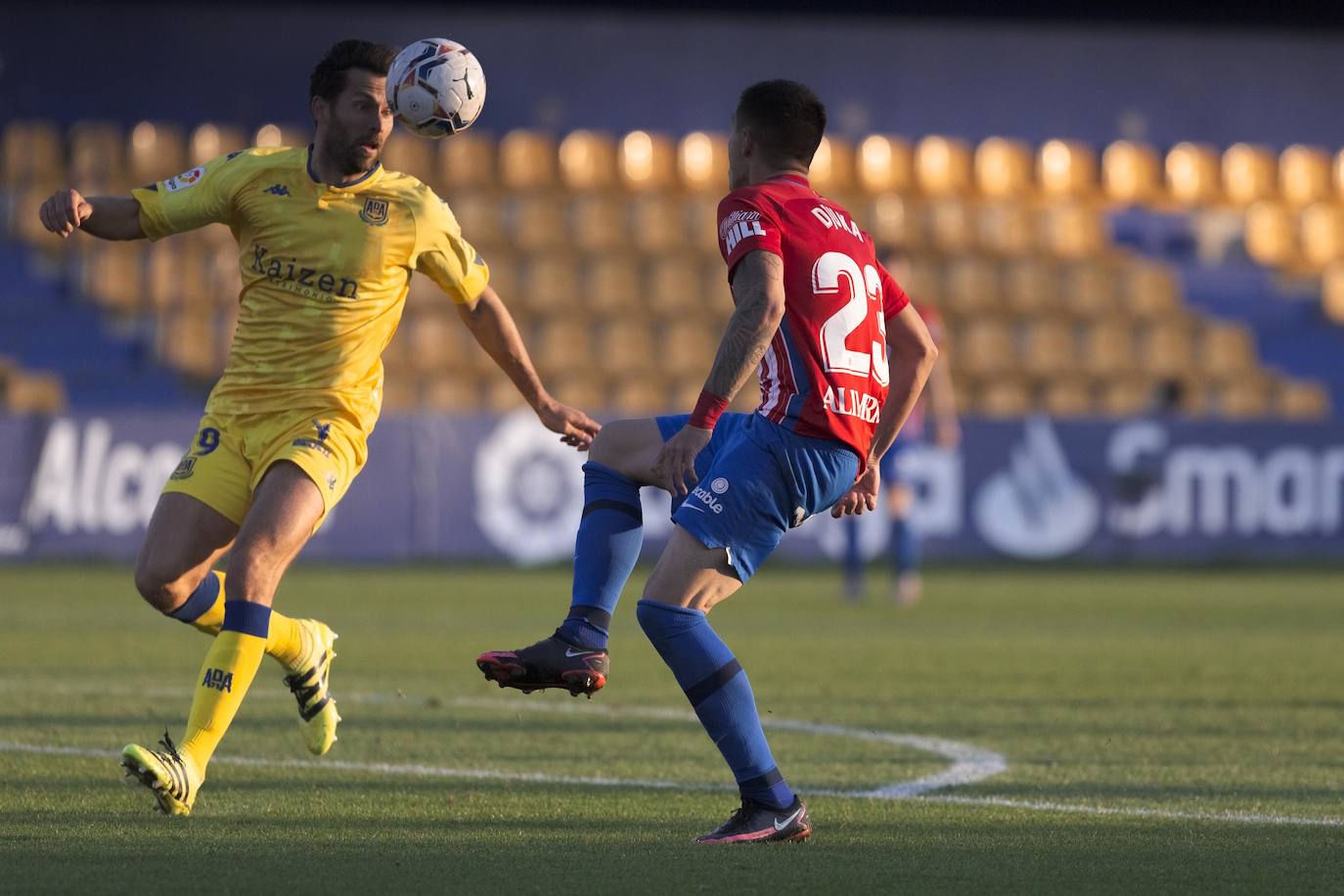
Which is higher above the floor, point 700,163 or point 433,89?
point 700,163

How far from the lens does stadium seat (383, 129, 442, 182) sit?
22.1 meters

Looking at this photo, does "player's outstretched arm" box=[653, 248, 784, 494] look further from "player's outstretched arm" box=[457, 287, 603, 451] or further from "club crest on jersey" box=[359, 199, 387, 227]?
"club crest on jersey" box=[359, 199, 387, 227]

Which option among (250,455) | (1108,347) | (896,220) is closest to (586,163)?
(896,220)

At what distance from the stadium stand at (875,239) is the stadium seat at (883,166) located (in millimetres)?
39

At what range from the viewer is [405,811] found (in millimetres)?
5402

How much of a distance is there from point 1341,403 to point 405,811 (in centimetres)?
2049

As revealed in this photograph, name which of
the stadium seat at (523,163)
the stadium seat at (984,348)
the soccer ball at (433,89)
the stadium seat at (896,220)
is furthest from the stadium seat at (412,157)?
the soccer ball at (433,89)

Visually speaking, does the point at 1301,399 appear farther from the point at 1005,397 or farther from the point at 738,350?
the point at 738,350

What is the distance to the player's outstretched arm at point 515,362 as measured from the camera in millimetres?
6004

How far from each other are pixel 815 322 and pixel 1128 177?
21470 millimetres

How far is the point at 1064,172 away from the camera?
2536cm

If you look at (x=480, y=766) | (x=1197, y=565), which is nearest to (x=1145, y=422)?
(x=1197, y=565)

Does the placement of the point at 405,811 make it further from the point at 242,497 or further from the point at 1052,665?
the point at 1052,665

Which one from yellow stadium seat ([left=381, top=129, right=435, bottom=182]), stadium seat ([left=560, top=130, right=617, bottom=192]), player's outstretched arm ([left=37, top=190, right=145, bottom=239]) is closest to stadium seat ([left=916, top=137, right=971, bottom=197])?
stadium seat ([left=560, top=130, right=617, bottom=192])
